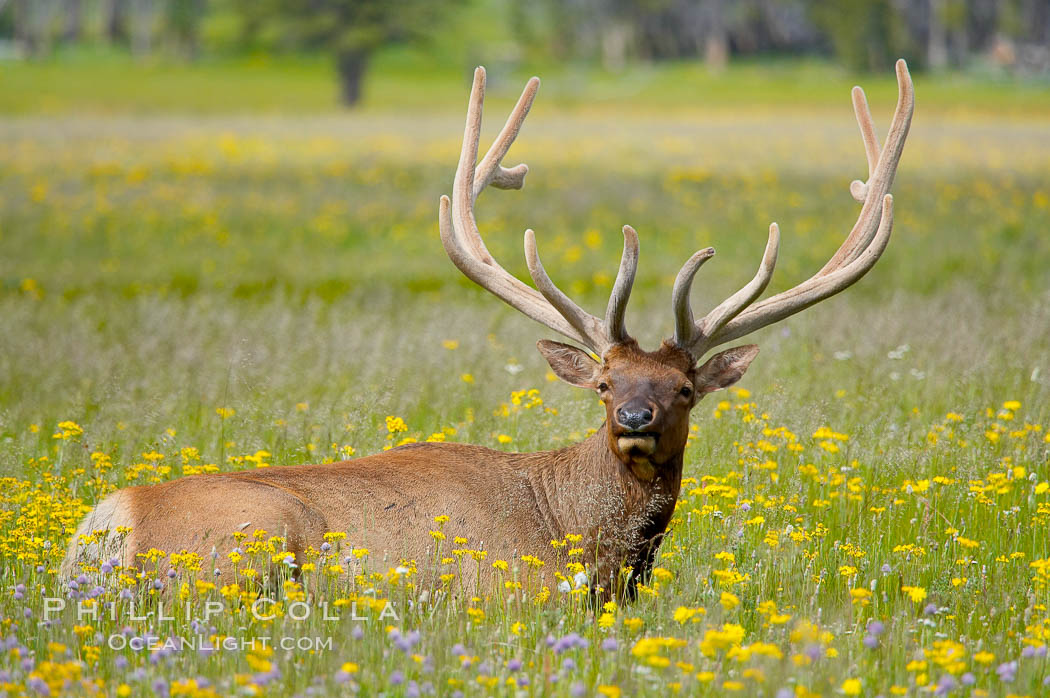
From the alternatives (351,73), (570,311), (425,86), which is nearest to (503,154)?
(570,311)

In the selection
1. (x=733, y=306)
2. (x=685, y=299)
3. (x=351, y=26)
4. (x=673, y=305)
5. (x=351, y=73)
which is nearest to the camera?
(x=673, y=305)

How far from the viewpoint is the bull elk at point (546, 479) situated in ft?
15.4

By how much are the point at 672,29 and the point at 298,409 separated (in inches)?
3456

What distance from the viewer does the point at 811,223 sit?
53.0 feet

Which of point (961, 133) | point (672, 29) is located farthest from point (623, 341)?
point (672, 29)

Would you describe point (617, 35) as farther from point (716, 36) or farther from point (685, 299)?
point (685, 299)

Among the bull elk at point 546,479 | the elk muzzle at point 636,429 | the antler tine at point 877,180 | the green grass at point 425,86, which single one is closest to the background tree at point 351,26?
the green grass at point 425,86

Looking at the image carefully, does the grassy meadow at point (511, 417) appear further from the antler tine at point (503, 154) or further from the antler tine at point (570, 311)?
the antler tine at point (503, 154)

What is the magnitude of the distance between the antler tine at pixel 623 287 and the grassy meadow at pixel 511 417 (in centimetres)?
83

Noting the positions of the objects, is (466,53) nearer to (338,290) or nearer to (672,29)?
(672,29)

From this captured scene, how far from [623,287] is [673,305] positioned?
8.2 inches

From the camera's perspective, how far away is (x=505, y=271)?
18.7 ft

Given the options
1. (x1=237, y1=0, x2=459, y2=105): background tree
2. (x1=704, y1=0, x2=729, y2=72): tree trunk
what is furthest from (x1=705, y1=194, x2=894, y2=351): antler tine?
(x1=704, y1=0, x2=729, y2=72): tree trunk

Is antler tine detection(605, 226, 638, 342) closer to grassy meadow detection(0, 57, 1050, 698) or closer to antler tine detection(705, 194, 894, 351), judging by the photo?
antler tine detection(705, 194, 894, 351)
